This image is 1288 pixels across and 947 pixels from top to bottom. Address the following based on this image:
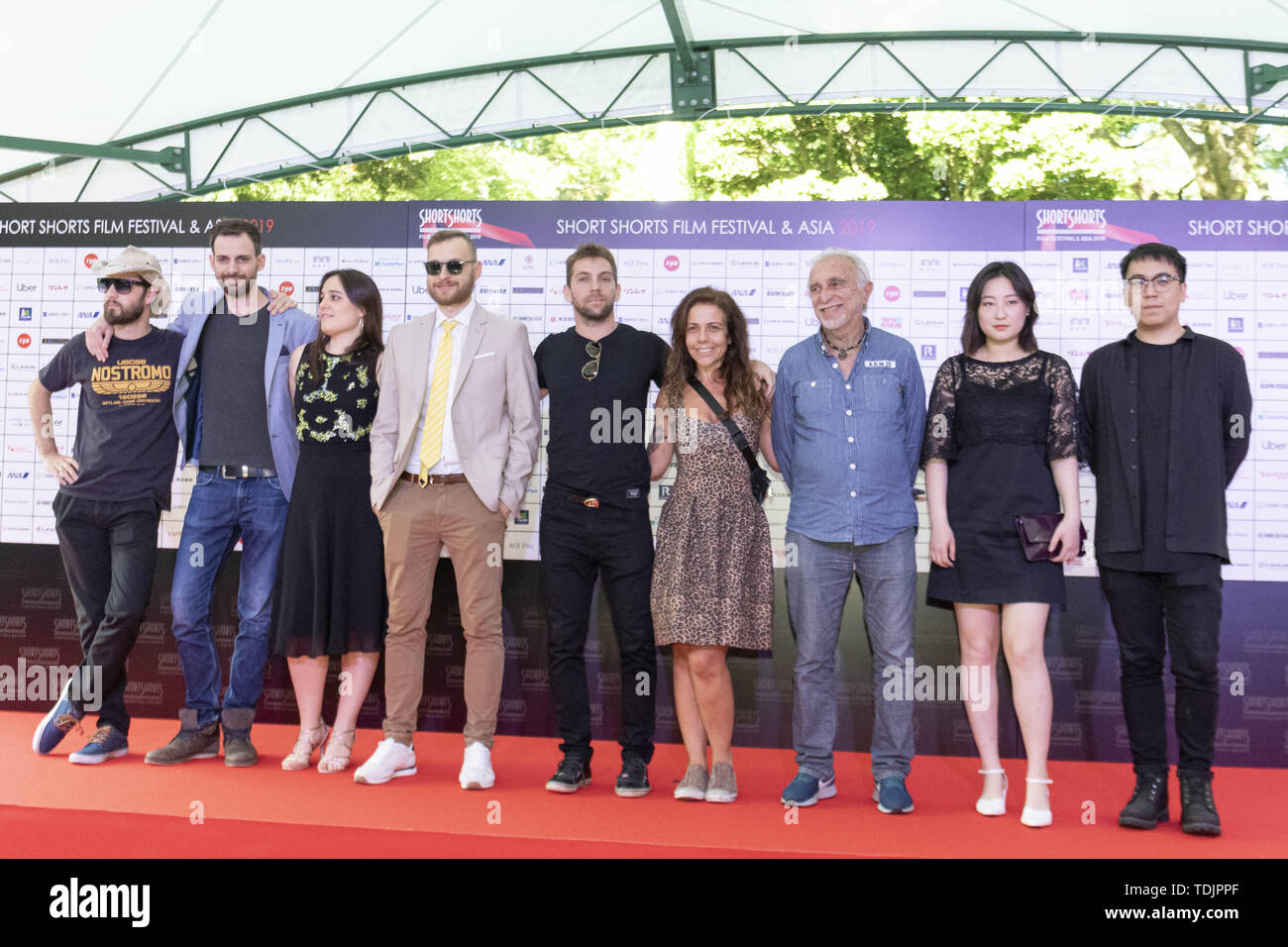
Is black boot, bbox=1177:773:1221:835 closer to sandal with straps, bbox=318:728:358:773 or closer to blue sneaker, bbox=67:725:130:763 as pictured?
sandal with straps, bbox=318:728:358:773

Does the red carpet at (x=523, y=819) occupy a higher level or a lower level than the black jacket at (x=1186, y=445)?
lower

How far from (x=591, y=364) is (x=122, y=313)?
2034 millimetres

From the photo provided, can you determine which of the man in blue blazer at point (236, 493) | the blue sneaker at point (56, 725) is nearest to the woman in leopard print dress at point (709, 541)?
the man in blue blazer at point (236, 493)

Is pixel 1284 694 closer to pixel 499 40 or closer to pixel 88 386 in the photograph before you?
pixel 88 386

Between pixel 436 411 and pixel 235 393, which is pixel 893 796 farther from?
pixel 235 393

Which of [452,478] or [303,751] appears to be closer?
[452,478]

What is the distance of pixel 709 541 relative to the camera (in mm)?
3686

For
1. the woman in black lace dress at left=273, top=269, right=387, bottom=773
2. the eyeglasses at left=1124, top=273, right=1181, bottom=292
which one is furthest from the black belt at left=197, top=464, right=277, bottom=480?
the eyeglasses at left=1124, top=273, right=1181, bottom=292

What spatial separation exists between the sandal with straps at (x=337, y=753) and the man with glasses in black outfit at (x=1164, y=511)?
285 centimetres

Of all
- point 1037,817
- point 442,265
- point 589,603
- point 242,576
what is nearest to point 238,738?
point 242,576

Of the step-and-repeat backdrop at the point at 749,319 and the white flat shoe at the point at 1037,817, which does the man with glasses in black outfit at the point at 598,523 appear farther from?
the white flat shoe at the point at 1037,817

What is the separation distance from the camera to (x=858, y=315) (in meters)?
3.82

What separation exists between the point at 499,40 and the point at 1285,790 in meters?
7.20

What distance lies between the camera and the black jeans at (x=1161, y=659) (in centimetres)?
349
